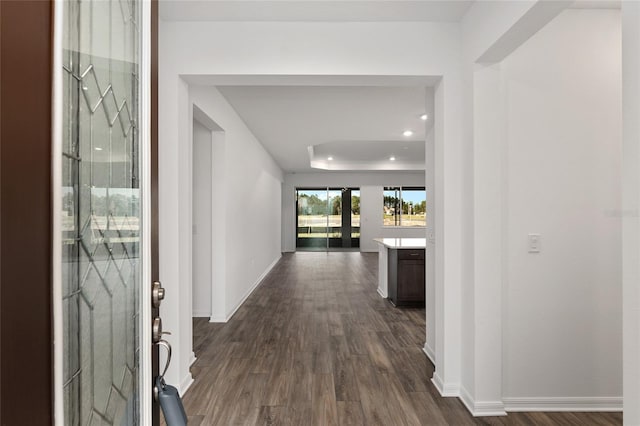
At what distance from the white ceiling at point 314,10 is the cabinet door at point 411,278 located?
308cm

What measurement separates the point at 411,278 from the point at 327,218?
7197mm

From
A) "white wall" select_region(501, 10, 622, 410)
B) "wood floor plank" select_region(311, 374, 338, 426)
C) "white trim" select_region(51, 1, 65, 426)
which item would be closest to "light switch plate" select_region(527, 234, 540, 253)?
"white wall" select_region(501, 10, 622, 410)

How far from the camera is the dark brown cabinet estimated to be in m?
4.77

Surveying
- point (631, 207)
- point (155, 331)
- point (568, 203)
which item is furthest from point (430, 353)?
point (155, 331)

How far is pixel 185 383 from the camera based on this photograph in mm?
2555

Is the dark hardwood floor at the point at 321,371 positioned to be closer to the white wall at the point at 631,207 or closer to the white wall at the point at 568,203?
the white wall at the point at 568,203

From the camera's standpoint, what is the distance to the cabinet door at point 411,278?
478 centimetres

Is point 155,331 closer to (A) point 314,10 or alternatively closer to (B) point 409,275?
(A) point 314,10

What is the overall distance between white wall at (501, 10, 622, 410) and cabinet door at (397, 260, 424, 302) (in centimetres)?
240

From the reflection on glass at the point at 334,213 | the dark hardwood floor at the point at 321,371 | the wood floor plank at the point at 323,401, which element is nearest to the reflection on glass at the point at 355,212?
the reflection on glass at the point at 334,213

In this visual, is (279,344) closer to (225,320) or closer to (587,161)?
(225,320)

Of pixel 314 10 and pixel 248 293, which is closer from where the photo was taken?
pixel 314 10

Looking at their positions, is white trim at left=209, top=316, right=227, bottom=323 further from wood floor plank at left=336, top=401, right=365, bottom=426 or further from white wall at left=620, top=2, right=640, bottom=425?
white wall at left=620, top=2, right=640, bottom=425

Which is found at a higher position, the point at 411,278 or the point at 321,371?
the point at 411,278
